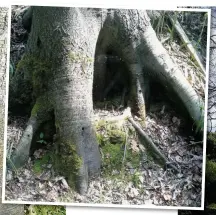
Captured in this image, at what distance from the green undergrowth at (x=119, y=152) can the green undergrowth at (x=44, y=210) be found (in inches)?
24.0

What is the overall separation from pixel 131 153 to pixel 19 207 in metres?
1.26

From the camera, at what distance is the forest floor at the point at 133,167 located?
4246mm

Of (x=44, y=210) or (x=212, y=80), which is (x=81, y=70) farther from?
(x=44, y=210)

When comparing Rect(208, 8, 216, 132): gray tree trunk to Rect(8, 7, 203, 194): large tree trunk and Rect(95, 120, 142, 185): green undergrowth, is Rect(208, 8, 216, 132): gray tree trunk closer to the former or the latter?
Rect(8, 7, 203, 194): large tree trunk

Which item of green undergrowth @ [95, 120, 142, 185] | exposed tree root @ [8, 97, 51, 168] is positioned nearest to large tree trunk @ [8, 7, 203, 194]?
exposed tree root @ [8, 97, 51, 168]

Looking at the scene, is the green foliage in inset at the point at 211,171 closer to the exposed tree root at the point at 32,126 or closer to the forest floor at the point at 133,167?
the forest floor at the point at 133,167

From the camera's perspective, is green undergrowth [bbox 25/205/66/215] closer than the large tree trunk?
No

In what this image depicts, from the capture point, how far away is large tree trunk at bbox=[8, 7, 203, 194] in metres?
4.14

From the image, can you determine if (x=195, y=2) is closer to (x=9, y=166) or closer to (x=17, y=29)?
(x=17, y=29)

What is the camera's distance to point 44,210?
434cm

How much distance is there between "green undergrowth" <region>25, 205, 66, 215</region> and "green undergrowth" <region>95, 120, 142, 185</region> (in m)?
0.61

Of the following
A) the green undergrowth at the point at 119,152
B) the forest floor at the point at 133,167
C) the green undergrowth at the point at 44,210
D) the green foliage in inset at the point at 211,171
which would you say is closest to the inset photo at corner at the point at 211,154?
the green foliage in inset at the point at 211,171

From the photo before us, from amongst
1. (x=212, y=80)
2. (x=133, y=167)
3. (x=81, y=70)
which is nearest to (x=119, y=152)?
(x=133, y=167)

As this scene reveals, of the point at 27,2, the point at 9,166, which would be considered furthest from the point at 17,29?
the point at 9,166
